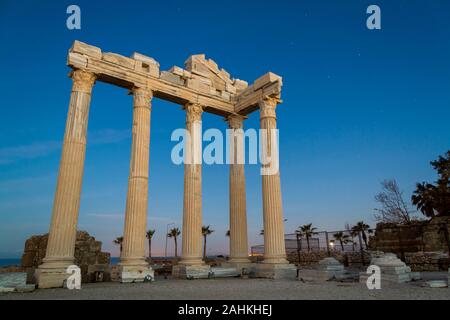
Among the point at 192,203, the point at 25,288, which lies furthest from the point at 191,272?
the point at 25,288

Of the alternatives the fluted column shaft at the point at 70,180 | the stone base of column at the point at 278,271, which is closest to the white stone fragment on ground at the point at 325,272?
the stone base of column at the point at 278,271

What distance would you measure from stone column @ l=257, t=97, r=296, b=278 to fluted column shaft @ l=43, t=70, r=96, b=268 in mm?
10489

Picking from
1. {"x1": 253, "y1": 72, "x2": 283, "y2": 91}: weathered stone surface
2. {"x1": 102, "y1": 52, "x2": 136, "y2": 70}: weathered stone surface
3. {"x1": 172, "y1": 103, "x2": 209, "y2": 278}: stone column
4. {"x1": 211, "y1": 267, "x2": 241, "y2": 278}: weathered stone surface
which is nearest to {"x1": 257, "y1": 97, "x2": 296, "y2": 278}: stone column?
{"x1": 253, "y1": 72, "x2": 283, "y2": 91}: weathered stone surface

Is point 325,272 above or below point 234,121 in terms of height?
below

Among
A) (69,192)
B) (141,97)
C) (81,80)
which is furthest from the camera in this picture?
(141,97)

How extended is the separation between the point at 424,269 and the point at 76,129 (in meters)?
23.7

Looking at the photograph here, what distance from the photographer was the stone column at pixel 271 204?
17.8 m

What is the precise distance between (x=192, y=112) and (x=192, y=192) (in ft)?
17.8

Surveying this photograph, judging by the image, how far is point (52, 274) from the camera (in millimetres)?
13477

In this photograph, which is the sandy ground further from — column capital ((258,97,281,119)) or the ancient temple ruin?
column capital ((258,97,281,119))

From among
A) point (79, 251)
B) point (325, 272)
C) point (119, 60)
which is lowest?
point (325, 272)

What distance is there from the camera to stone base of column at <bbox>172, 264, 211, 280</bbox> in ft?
57.5

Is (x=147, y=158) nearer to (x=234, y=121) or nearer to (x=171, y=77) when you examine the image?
(x=171, y=77)
